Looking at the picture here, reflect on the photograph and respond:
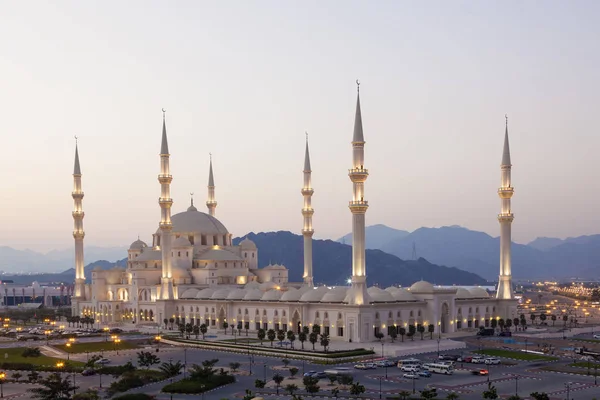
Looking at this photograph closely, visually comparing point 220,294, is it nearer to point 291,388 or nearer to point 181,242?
point 181,242

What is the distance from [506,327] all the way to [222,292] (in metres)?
32.4

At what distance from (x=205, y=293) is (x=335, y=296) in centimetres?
2308

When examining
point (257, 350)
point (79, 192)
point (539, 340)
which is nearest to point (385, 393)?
point (257, 350)

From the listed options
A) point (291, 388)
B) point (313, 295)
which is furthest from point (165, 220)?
point (291, 388)

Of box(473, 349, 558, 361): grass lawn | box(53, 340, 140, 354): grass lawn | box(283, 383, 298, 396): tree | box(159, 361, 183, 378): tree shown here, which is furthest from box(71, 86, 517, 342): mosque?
box(283, 383, 298, 396): tree

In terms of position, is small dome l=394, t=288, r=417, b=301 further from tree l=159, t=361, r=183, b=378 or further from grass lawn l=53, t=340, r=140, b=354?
tree l=159, t=361, r=183, b=378

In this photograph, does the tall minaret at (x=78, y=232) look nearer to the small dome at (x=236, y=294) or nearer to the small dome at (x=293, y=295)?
the small dome at (x=236, y=294)

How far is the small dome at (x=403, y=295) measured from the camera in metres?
82.6

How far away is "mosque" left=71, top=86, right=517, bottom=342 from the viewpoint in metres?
77.8

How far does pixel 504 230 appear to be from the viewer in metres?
95.9

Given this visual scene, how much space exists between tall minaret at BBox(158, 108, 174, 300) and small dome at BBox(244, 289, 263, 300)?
487 inches

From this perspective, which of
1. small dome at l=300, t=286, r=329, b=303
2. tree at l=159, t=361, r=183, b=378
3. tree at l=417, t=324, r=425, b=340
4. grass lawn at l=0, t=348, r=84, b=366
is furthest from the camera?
small dome at l=300, t=286, r=329, b=303

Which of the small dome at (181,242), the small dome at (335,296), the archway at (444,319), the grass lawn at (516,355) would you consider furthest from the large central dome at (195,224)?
the grass lawn at (516,355)

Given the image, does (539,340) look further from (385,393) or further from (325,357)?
(385,393)
